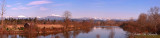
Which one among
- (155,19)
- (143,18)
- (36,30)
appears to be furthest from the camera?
(143,18)

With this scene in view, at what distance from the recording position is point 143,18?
211 ft

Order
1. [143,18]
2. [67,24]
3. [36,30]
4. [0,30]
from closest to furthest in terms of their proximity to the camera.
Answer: [0,30] < [36,30] < [67,24] < [143,18]

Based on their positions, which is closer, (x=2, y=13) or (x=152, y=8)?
(x=2, y=13)

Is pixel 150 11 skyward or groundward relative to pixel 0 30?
skyward

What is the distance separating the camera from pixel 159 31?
121 ft

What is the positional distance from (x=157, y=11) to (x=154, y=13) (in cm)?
83

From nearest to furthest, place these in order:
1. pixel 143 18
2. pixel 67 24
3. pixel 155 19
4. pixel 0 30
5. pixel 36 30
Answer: pixel 0 30
pixel 36 30
pixel 155 19
pixel 67 24
pixel 143 18

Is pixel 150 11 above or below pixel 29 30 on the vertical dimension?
above

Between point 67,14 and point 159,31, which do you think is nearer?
point 159,31

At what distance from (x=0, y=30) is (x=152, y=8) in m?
34.7

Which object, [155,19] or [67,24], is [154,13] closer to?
[155,19]

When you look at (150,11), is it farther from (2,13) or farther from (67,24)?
(2,13)

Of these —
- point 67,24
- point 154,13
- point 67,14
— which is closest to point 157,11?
point 154,13

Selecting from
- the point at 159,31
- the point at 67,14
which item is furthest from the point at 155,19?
the point at 67,14
